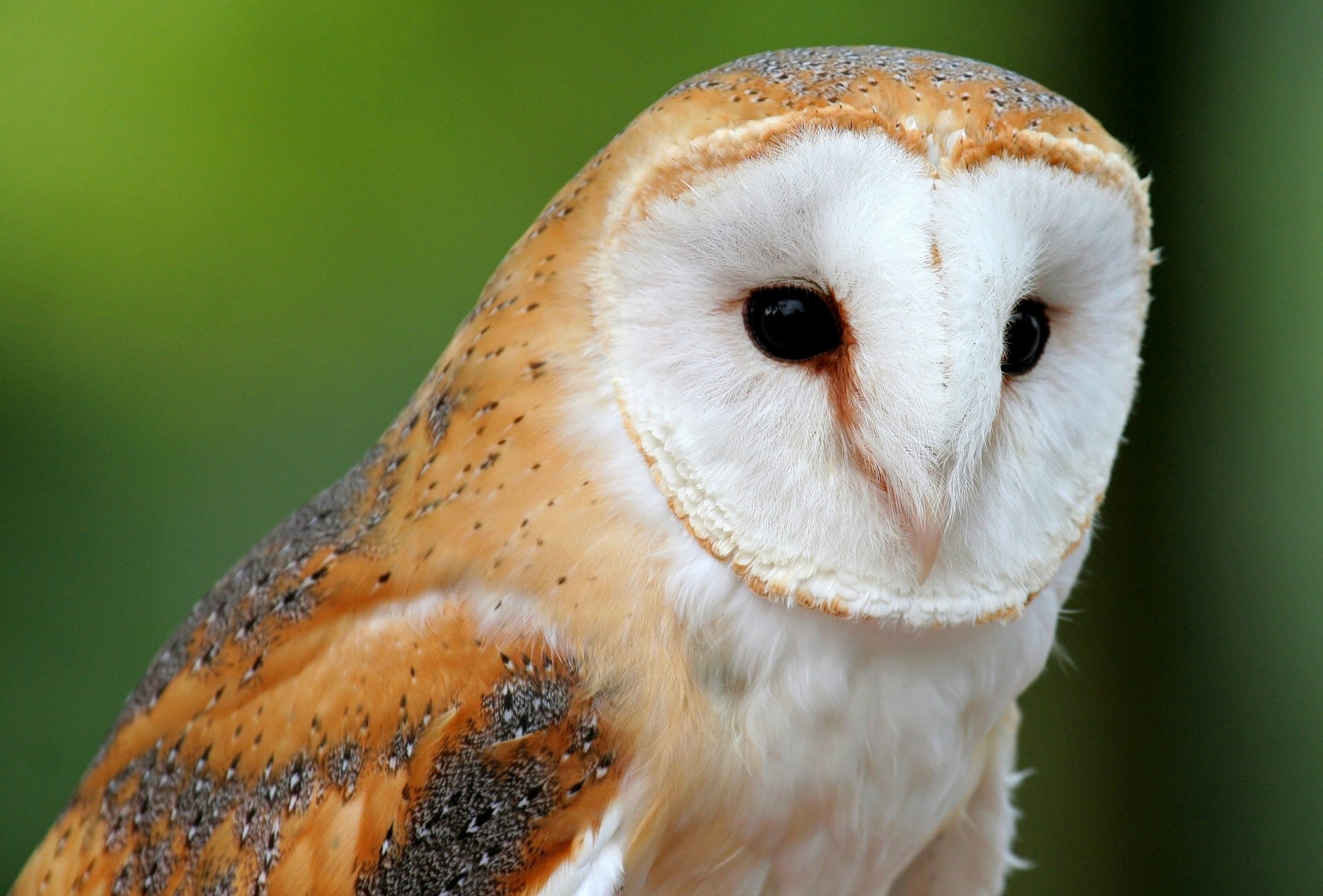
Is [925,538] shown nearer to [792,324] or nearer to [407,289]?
[792,324]

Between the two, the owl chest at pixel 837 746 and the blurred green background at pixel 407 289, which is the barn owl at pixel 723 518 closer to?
the owl chest at pixel 837 746

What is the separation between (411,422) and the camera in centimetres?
111

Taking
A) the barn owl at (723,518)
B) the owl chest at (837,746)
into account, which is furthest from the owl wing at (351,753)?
the owl chest at (837,746)

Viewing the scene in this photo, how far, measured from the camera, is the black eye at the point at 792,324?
87cm

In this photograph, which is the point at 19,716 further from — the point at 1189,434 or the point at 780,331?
the point at 1189,434

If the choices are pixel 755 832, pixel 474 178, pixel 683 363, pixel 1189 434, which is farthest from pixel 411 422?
pixel 1189 434

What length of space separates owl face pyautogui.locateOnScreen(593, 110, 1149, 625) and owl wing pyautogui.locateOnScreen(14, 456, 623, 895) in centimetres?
21

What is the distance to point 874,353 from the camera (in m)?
0.84

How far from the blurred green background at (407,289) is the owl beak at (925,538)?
5.61 ft

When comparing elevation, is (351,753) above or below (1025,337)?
below

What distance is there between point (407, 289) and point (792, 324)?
5.72 feet

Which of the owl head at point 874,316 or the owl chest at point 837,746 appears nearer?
the owl head at point 874,316

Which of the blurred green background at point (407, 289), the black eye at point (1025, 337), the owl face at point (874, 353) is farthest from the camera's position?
the blurred green background at point (407, 289)

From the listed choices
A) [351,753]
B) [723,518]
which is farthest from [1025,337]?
[351,753]
